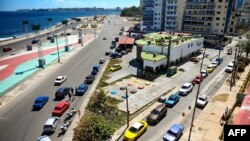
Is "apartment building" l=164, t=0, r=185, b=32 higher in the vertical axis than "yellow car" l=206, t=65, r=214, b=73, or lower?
higher

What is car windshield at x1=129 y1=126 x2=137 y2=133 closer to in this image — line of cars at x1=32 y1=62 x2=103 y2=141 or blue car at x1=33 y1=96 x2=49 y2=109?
line of cars at x1=32 y1=62 x2=103 y2=141

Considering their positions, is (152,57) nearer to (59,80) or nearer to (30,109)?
(59,80)

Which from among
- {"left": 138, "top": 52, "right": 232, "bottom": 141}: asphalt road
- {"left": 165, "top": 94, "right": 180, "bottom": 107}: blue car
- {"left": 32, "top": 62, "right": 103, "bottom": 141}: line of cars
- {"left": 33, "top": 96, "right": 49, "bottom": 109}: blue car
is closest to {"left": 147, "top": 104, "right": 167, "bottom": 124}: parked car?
{"left": 138, "top": 52, "right": 232, "bottom": 141}: asphalt road

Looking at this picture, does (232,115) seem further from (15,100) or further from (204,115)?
(15,100)

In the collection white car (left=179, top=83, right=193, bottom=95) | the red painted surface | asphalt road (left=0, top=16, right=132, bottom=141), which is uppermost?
the red painted surface

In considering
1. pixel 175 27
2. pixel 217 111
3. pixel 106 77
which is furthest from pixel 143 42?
pixel 175 27

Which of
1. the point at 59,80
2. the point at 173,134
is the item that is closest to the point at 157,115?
the point at 173,134
